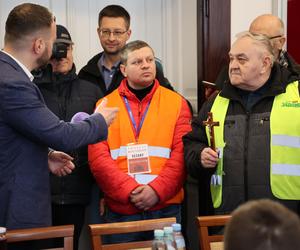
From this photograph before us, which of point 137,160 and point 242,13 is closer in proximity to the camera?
point 137,160

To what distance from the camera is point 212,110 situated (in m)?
2.72

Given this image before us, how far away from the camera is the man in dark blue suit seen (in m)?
2.09

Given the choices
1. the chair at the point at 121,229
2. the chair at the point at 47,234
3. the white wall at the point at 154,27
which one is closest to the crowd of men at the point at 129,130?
the chair at the point at 47,234

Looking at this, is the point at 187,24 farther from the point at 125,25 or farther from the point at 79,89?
the point at 79,89

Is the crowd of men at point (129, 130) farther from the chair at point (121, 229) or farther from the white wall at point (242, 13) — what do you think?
the white wall at point (242, 13)

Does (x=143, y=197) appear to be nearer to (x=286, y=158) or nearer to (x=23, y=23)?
(x=286, y=158)

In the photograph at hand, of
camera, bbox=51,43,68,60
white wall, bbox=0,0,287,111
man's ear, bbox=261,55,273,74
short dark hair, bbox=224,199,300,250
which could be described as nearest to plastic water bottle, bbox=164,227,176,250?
short dark hair, bbox=224,199,300,250

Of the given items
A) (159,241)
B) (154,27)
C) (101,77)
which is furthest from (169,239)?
(154,27)

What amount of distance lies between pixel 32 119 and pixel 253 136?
106cm

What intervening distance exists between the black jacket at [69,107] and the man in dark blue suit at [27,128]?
653 mm

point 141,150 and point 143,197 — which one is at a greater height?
point 141,150

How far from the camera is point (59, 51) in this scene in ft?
9.87

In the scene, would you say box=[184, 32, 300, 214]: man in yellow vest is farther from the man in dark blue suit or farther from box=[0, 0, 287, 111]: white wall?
box=[0, 0, 287, 111]: white wall

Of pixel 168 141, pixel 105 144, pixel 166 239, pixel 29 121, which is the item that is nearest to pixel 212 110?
pixel 168 141
